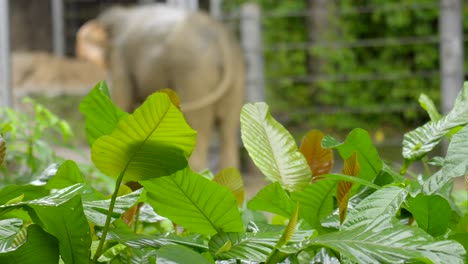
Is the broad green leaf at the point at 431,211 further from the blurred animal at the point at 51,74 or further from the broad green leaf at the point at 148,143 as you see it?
the blurred animal at the point at 51,74

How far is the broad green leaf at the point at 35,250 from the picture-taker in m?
0.32

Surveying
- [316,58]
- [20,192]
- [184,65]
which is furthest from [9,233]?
[316,58]

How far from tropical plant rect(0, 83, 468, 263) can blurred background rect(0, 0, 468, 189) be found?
481 centimetres

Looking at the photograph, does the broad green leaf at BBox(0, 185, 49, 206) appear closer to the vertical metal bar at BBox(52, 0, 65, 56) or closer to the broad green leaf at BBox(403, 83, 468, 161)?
the broad green leaf at BBox(403, 83, 468, 161)

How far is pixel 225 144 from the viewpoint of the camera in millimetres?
4715

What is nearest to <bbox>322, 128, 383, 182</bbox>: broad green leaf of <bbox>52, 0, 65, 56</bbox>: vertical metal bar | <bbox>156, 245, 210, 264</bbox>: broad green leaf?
<bbox>156, 245, 210, 264</bbox>: broad green leaf

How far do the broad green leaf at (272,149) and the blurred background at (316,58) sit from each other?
4.81 m

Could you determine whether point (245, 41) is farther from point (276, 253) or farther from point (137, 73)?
point (276, 253)

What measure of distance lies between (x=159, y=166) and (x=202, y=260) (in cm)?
4

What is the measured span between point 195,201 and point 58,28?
536 cm

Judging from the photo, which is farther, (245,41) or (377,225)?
(245,41)

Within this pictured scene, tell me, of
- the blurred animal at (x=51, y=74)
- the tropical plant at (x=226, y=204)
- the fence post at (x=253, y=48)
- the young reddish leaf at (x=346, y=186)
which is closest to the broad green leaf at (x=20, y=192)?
the tropical plant at (x=226, y=204)

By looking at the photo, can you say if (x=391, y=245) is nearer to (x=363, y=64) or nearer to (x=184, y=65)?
(x=184, y=65)

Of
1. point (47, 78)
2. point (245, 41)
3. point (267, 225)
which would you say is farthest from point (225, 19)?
point (267, 225)
